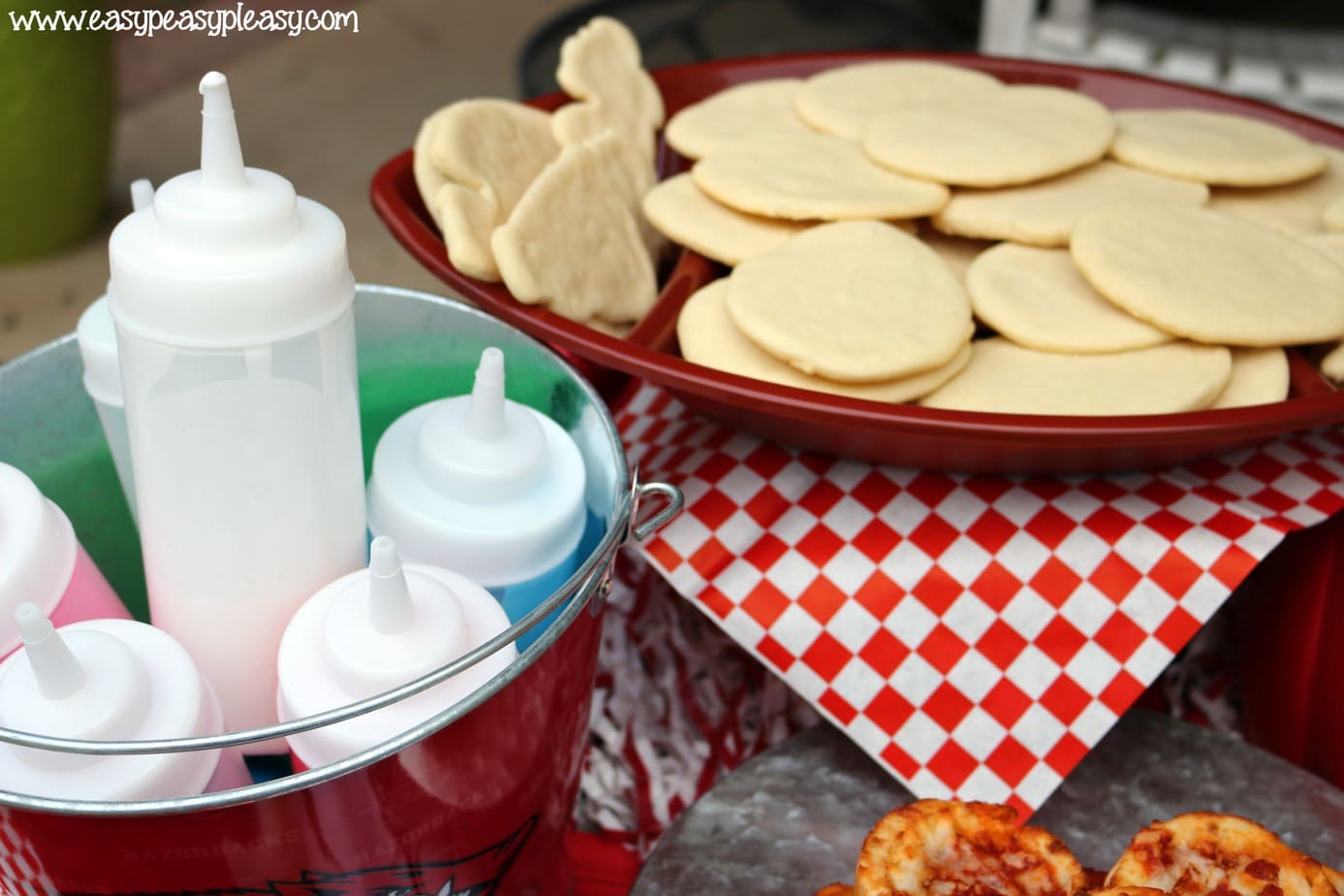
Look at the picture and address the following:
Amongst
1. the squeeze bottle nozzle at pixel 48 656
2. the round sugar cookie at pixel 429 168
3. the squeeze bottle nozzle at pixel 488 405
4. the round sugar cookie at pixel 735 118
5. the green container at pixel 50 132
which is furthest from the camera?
the green container at pixel 50 132

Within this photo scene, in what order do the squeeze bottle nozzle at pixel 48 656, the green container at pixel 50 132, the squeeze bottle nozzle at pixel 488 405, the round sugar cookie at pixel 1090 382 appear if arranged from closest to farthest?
the squeeze bottle nozzle at pixel 48 656
the squeeze bottle nozzle at pixel 488 405
the round sugar cookie at pixel 1090 382
the green container at pixel 50 132

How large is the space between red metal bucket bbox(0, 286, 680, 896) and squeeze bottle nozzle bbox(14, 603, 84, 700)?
3 cm

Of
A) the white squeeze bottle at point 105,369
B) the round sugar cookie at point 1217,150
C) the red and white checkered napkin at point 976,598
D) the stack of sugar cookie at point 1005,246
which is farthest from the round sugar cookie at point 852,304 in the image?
the white squeeze bottle at point 105,369

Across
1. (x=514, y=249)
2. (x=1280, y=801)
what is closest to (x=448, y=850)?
(x=514, y=249)

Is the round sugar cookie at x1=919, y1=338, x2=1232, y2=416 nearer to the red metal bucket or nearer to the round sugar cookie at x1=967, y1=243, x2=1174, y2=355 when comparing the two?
the round sugar cookie at x1=967, y1=243, x2=1174, y2=355

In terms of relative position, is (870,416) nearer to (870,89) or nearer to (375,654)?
(375,654)

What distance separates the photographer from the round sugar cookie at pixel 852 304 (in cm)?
71

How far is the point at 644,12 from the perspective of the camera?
1.86 metres

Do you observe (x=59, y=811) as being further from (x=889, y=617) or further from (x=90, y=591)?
(x=889, y=617)

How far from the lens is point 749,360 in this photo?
74 centimetres

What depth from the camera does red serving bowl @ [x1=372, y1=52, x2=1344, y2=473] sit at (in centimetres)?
66

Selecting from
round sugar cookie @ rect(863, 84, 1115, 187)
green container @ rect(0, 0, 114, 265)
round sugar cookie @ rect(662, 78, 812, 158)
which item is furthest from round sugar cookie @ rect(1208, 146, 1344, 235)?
green container @ rect(0, 0, 114, 265)

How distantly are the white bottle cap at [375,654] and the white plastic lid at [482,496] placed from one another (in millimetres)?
62

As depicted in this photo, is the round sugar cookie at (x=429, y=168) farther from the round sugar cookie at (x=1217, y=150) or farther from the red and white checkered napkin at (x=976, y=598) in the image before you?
the round sugar cookie at (x=1217, y=150)
